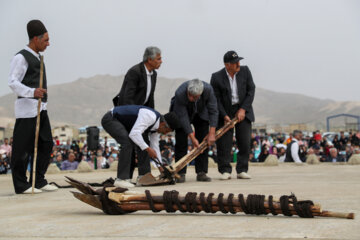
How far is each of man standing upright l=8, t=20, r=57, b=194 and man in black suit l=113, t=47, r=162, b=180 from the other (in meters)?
1.37

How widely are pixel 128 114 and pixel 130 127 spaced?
192mm

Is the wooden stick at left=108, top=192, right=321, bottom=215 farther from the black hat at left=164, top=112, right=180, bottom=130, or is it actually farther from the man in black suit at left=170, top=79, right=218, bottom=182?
the man in black suit at left=170, top=79, right=218, bottom=182

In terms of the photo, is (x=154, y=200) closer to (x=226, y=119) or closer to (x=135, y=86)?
(x=135, y=86)

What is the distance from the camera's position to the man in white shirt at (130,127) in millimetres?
7262

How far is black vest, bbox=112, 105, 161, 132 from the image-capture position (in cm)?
745

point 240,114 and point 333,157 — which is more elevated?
point 240,114

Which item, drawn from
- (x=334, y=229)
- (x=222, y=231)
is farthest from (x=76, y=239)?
(x=334, y=229)

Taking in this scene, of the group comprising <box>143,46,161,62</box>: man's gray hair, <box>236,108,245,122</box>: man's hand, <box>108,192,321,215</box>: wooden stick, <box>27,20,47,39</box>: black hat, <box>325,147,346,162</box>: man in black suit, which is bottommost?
<box>325,147,346,162</box>: man in black suit

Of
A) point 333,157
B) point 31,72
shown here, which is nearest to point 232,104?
point 31,72

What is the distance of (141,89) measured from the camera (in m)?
8.02

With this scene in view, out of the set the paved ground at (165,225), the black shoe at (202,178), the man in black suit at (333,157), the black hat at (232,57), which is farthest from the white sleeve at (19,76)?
the man in black suit at (333,157)

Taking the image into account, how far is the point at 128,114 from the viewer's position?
7.48m

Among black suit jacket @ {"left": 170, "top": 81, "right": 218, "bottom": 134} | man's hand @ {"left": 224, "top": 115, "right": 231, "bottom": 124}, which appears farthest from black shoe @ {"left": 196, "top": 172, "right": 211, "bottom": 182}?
man's hand @ {"left": 224, "top": 115, "right": 231, "bottom": 124}

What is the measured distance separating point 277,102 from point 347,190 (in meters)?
193
